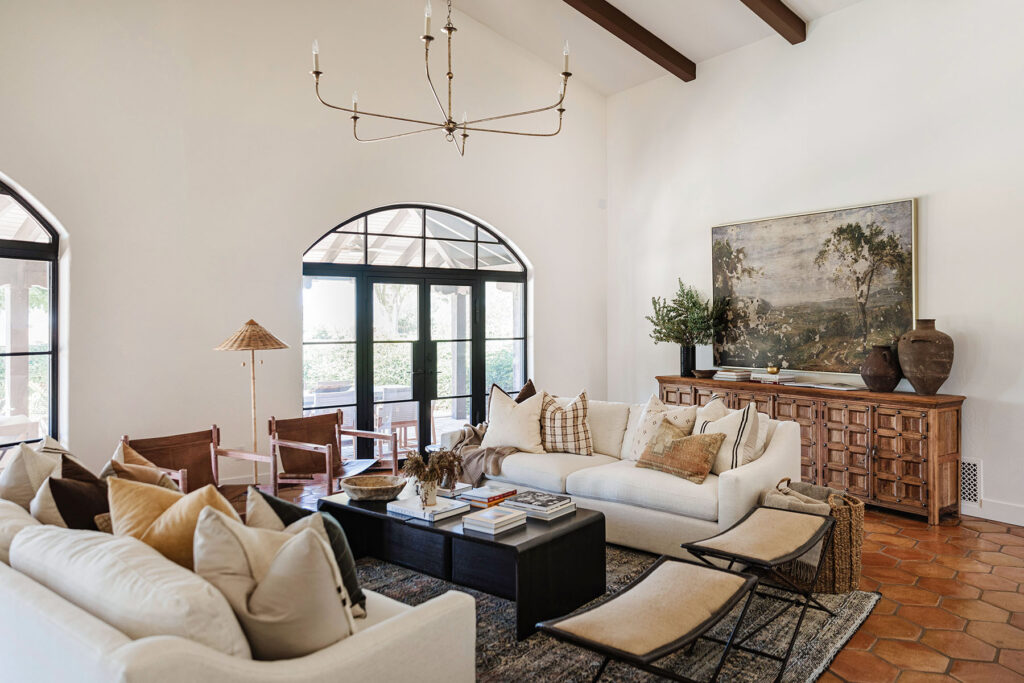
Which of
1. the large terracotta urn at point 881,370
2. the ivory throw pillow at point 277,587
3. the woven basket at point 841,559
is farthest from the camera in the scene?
the large terracotta urn at point 881,370

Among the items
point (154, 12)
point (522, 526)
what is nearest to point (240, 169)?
point (154, 12)

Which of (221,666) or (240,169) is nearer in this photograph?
(221,666)

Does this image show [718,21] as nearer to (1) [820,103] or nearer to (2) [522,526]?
(1) [820,103]

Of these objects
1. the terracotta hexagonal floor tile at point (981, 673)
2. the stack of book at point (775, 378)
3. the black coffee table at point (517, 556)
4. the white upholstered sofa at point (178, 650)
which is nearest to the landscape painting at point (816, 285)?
the stack of book at point (775, 378)

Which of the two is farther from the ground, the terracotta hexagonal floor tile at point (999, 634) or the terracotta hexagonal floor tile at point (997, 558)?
the terracotta hexagonal floor tile at point (997, 558)

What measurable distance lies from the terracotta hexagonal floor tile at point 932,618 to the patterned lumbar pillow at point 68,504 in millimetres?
3677

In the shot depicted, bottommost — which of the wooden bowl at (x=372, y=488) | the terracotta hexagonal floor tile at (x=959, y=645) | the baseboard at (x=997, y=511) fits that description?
the terracotta hexagonal floor tile at (x=959, y=645)

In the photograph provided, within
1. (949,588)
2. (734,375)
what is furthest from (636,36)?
(949,588)

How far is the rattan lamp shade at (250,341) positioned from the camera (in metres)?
5.08

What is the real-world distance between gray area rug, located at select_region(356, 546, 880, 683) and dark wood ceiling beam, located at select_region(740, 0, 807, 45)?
475 centimetres

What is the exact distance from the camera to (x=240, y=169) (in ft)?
18.7

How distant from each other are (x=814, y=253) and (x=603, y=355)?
2844 mm

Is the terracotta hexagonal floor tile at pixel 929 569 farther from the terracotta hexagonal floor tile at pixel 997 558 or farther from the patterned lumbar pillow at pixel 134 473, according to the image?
the patterned lumbar pillow at pixel 134 473

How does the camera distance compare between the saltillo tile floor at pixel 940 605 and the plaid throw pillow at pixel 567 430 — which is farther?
the plaid throw pillow at pixel 567 430
